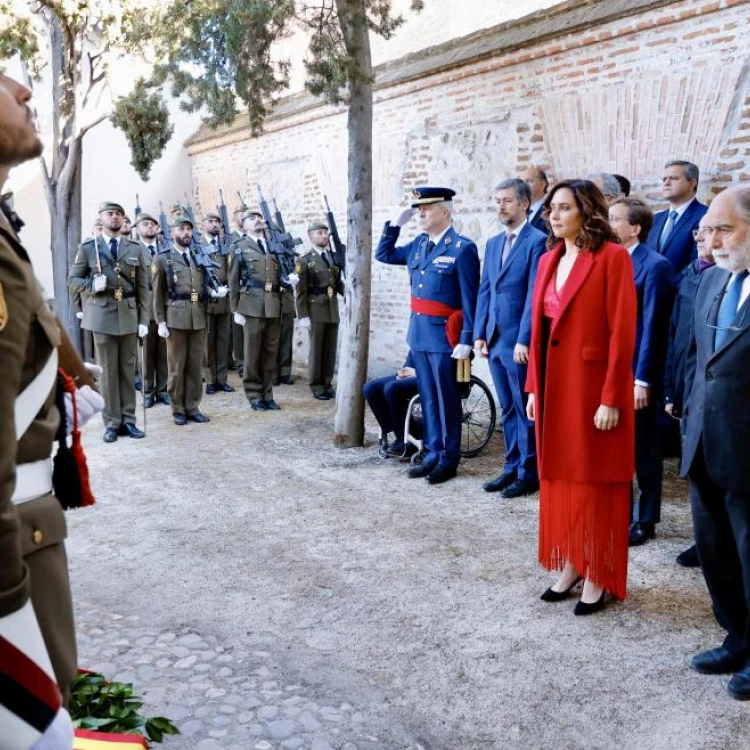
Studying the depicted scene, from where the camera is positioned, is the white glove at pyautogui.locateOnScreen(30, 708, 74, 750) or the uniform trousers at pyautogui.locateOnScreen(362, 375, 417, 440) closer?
the white glove at pyautogui.locateOnScreen(30, 708, 74, 750)

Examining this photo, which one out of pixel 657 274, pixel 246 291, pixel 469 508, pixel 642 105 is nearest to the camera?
pixel 657 274

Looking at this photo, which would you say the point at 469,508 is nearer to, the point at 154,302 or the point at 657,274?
the point at 657,274

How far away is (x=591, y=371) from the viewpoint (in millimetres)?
3471

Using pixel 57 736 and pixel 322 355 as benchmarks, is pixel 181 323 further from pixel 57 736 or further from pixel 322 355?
pixel 57 736

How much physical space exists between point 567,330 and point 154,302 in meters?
5.36

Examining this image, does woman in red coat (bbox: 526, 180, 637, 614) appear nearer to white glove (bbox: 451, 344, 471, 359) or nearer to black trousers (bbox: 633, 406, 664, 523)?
black trousers (bbox: 633, 406, 664, 523)

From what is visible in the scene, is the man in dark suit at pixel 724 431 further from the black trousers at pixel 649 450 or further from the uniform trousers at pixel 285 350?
the uniform trousers at pixel 285 350

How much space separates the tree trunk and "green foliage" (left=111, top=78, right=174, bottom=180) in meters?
4.11

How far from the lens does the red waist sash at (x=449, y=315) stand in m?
5.61

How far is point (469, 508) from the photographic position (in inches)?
203

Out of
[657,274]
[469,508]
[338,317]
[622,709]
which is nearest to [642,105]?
[657,274]

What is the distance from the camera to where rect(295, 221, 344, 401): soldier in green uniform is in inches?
361

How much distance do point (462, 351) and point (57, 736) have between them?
14.2ft

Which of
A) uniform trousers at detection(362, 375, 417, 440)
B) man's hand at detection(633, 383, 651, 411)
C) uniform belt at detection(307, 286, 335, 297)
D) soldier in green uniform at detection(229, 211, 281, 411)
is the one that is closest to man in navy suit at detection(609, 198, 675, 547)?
man's hand at detection(633, 383, 651, 411)
